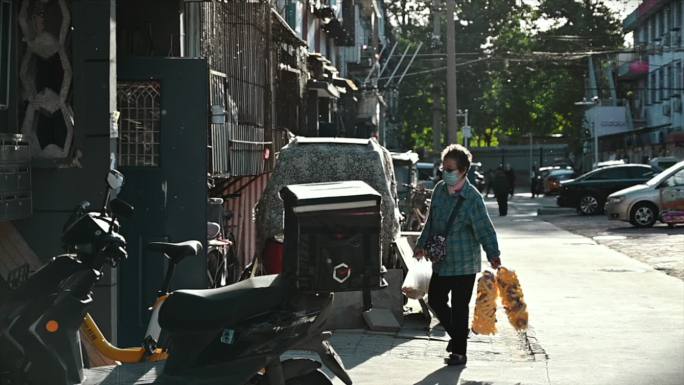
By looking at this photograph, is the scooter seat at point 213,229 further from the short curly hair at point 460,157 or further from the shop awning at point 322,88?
the shop awning at point 322,88

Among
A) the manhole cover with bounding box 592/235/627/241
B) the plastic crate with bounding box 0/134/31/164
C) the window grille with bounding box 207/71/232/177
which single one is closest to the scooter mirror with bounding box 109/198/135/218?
the plastic crate with bounding box 0/134/31/164

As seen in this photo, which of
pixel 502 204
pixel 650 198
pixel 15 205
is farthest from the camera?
pixel 502 204

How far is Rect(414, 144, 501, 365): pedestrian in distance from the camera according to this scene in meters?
10.2

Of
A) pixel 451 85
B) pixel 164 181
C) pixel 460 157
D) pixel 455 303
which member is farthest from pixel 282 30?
pixel 451 85

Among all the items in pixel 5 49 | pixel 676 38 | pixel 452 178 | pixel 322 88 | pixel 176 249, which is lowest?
pixel 176 249

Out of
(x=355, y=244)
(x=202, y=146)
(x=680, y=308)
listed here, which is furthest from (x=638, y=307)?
(x=355, y=244)

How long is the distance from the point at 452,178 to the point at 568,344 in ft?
7.18

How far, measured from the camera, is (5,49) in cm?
984

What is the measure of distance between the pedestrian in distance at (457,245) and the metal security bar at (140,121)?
2412 millimetres

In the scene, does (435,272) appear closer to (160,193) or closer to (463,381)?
(463,381)

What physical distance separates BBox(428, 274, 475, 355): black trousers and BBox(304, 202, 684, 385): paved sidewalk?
10.4 inches

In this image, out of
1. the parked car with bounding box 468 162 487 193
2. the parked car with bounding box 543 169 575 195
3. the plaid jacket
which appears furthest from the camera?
the parked car with bounding box 543 169 575 195

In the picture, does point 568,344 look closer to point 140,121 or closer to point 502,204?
point 140,121

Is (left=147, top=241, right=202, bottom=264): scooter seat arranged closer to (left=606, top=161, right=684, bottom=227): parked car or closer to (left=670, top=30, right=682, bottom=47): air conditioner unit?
(left=606, top=161, right=684, bottom=227): parked car
